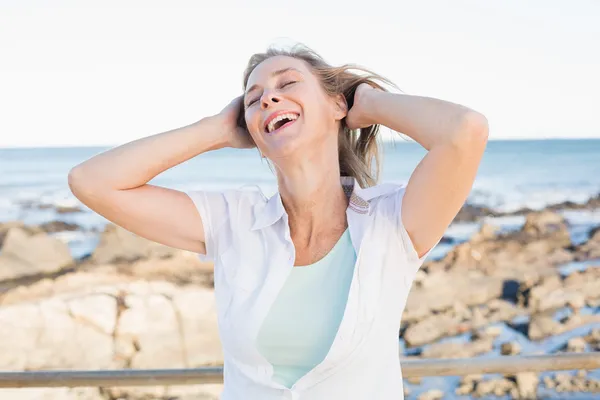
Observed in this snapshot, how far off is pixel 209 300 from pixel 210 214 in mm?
7319

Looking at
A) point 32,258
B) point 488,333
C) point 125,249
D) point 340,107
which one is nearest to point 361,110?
point 340,107

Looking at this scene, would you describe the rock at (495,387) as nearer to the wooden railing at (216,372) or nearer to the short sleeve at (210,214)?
the wooden railing at (216,372)

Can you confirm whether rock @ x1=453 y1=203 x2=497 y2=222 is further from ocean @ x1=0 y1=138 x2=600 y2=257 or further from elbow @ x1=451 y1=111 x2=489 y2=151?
elbow @ x1=451 y1=111 x2=489 y2=151

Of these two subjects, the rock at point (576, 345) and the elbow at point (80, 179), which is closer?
the elbow at point (80, 179)

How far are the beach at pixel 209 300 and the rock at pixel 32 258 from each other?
3cm

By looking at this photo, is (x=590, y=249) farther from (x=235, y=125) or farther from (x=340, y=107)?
(x=235, y=125)

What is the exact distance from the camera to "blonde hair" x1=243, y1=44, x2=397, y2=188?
5.25ft

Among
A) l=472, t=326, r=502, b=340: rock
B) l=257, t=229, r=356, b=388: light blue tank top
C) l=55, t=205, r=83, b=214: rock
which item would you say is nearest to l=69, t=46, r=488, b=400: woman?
l=257, t=229, r=356, b=388: light blue tank top

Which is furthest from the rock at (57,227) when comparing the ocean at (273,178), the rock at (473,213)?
the rock at (473,213)

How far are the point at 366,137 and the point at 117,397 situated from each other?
15.6ft

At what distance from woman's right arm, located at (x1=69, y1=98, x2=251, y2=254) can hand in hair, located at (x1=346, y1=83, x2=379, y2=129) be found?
1.24 ft

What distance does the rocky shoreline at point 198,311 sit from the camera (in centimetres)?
669

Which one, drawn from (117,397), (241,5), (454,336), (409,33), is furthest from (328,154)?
(409,33)

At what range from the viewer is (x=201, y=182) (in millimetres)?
23828
